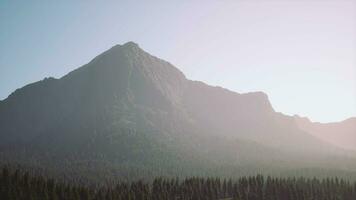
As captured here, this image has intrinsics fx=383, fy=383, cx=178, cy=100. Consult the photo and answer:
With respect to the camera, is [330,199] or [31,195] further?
[330,199]

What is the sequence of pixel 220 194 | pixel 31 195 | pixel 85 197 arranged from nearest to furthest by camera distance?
pixel 31 195 < pixel 85 197 < pixel 220 194

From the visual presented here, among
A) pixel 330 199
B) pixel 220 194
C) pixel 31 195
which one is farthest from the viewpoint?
pixel 220 194

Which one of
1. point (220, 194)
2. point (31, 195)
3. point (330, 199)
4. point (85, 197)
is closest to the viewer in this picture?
point (31, 195)

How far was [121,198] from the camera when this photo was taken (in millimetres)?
153875

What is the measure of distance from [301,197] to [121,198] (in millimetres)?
81988

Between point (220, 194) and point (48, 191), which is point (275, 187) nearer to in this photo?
point (220, 194)

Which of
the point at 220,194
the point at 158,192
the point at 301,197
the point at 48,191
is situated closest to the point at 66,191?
the point at 48,191

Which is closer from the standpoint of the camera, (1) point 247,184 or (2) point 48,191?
(2) point 48,191

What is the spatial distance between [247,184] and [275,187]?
17549mm

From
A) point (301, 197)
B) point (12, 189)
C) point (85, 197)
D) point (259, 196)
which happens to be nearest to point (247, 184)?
point (259, 196)

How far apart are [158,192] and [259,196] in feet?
156

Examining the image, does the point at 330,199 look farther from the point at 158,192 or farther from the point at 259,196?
the point at 158,192

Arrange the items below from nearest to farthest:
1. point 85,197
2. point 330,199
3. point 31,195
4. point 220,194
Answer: point 31,195
point 85,197
point 330,199
point 220,194

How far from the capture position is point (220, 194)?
189 m
